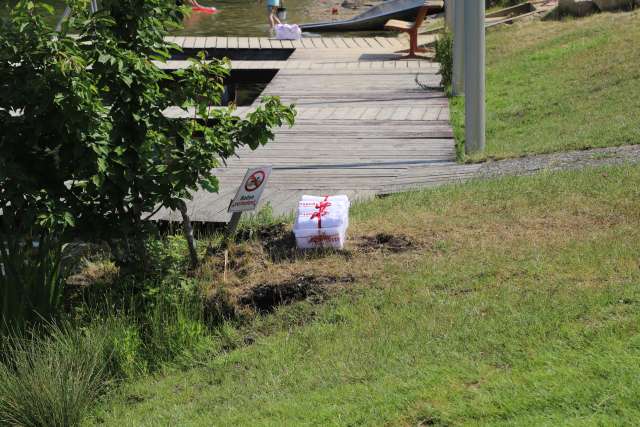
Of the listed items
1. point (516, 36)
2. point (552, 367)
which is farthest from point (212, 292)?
point (516, 36)

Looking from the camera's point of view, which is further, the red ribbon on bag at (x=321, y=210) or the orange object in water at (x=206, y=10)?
the orange object in water at (x=206, y=10)

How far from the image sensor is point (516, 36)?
667 inches

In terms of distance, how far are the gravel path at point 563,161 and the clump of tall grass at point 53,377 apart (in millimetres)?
3919

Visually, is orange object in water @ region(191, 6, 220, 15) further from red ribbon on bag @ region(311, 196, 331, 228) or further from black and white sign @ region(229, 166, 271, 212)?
red ribbon on bag @ region(311, 196, 331, 228)

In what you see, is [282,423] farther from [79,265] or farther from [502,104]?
[502,104]

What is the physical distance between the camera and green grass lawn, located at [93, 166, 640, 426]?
13.3 feet

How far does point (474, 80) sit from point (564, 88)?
235 centimetres

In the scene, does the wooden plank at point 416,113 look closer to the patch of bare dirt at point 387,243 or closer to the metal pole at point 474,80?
the metal pole at point 474,80

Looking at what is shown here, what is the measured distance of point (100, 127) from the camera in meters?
5.90

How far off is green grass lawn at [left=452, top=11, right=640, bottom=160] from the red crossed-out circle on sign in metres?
3.21

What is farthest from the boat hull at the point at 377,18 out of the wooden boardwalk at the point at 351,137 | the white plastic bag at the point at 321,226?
the white plastic bag at the point at 321,226

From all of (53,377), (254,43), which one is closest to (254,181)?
(53,377)

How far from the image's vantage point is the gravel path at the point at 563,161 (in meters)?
7.75

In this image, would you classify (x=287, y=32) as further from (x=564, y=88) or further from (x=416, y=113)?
(x=564, y=88)
